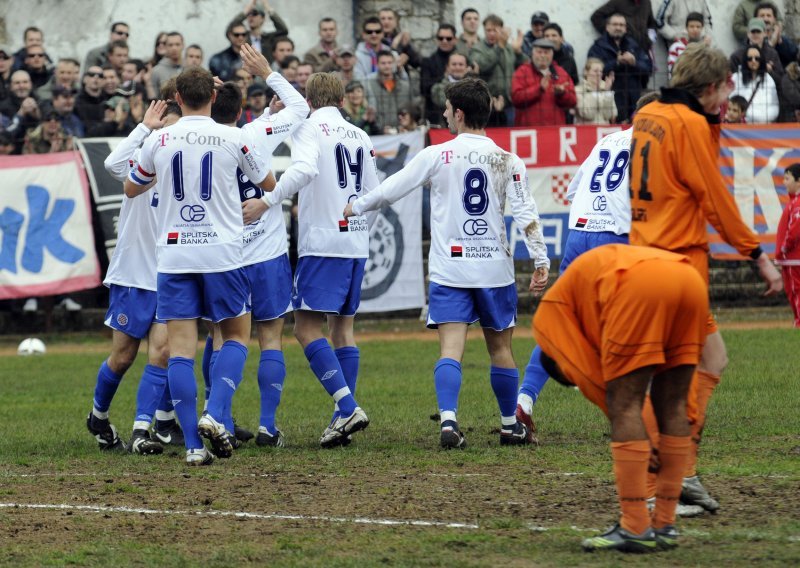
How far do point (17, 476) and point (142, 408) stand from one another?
119 cm

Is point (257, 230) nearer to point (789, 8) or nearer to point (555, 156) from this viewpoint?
point (555, 156)

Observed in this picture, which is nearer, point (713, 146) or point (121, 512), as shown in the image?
point (713, 146)

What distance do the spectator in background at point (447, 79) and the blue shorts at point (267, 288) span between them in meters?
10.1

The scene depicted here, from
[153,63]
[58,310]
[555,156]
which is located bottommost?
[58,310]

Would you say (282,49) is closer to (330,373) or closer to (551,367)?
(330,373)

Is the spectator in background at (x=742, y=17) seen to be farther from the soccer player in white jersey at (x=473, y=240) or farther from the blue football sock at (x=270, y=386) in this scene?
the blue football sock at (x=270, y=386)

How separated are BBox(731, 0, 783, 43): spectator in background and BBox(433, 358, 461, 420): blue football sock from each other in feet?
50.6

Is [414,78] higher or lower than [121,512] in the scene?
higher

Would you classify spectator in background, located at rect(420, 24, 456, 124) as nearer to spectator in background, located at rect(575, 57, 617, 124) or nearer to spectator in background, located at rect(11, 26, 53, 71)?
spectator in background, located at rect(575, 57, 617, 124)

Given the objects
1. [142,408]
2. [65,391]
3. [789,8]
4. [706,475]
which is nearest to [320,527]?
[706,475]

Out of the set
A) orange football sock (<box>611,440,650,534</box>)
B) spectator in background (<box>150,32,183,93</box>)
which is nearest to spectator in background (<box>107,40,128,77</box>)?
spectator in background (<box>150,32,183,93</box>)

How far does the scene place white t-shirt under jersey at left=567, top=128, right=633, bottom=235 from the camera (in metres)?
10.1

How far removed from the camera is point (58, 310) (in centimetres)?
2022

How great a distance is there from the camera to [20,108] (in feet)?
64.9
